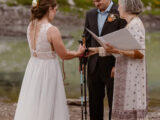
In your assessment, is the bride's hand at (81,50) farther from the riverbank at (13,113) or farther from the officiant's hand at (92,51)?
the riverbank at (13,113)

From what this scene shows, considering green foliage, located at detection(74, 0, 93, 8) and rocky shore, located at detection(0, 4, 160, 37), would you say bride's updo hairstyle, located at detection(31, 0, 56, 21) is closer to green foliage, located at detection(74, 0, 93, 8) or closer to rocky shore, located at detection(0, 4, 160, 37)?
rocky shore, located at detection(0, 4, 160, 37)

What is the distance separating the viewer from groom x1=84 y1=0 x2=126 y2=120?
6.10 meters

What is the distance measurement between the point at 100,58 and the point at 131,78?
974 millimetres

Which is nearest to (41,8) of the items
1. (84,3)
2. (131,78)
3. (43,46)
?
(43,46)

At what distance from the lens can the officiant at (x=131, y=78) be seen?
526cm

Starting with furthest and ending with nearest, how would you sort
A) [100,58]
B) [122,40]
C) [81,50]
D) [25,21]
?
[25,21] → [100,58] → [81,50] → [122,40]

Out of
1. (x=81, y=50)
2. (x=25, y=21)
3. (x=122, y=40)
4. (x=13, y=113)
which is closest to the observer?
(x=122, y=40)

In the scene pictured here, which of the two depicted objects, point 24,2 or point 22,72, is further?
point 24,2

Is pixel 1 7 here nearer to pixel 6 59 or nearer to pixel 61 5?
pixel 61 5

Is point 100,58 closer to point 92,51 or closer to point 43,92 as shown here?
point 92,51

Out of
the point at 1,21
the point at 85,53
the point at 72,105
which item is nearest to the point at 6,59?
the point at 72,105

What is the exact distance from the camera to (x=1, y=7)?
41.3 m

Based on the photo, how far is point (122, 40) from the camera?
17.1 ft

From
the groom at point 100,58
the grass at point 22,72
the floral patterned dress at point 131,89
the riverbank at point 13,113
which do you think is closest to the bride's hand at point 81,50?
the groom at point 100,58
